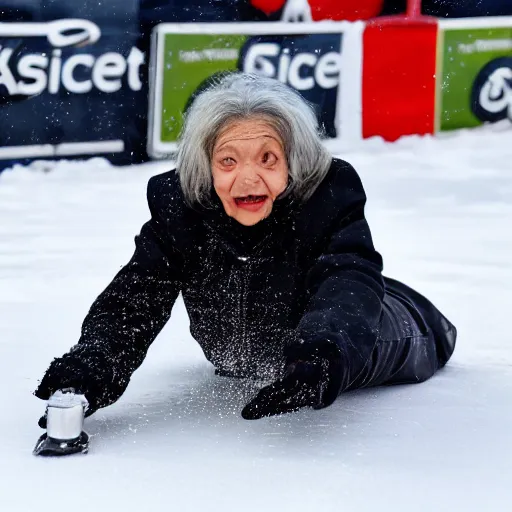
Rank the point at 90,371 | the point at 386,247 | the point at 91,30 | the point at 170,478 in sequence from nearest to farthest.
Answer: the point at 170,478
the point at 90,371
the point at 386,247
the point at 91,30

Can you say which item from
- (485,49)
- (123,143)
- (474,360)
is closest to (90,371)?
(474,360)

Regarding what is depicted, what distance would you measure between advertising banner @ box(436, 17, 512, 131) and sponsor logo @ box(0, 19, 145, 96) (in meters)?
1.51

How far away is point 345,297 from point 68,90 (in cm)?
368

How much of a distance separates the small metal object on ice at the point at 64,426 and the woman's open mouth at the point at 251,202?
0.42 metres

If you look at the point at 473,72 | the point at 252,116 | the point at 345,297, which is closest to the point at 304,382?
the point at 345,297

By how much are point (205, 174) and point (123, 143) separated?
3489mm

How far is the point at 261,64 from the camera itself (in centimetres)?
564

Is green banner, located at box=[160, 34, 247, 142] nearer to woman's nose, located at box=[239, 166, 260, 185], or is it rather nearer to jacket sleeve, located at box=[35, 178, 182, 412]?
jacket sleeve, located at box=[35, 178, 182, 412]

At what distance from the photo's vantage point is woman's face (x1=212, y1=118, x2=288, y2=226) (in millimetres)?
1970

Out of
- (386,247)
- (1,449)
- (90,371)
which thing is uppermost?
(90,371)

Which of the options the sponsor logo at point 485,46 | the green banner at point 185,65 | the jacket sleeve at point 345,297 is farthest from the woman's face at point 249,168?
the sponsor logo at point 485,46

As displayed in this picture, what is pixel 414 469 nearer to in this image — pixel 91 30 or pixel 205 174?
pixel 205 174

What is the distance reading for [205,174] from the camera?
80.0 inches

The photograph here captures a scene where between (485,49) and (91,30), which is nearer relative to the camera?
(91,30)
